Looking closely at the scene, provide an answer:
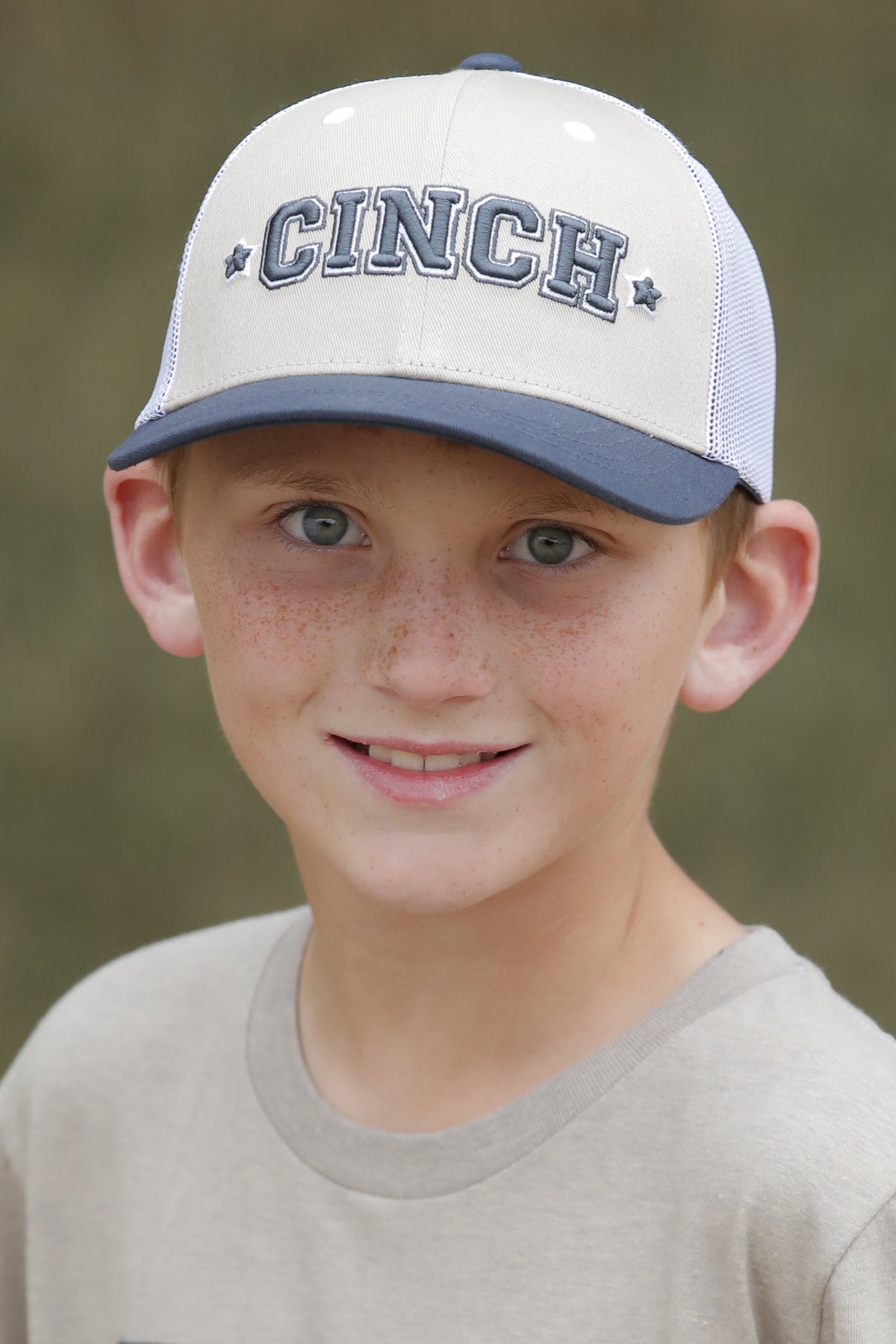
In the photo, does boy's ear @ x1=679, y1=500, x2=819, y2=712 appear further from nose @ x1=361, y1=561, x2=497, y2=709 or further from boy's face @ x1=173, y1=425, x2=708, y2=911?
nose @ x1=361, y1=561, x2=497, y2=709

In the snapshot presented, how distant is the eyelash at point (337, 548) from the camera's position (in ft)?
3.32

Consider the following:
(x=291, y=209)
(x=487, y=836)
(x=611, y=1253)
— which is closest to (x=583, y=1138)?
(x=611, y=1253)

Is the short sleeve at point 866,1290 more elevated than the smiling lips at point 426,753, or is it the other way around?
the smiling lips at point 426,753

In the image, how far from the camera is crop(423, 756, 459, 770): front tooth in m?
1.04

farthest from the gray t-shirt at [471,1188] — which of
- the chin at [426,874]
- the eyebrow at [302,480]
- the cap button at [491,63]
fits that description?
the cap button at [491,63]

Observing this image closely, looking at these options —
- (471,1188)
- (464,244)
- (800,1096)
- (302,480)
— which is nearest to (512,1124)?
(471,1188)

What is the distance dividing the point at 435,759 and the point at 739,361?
0.30m

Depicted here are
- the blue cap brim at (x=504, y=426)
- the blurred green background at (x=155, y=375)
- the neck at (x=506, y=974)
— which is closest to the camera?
the blue cap brim at (x=504, y=426)

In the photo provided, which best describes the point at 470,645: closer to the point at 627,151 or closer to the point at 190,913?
the point at 627,151

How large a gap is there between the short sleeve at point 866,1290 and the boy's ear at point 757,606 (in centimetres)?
32

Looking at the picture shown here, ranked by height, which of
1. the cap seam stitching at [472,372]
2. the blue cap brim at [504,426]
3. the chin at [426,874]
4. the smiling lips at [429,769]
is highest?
the cap seam stitching at [472,372]

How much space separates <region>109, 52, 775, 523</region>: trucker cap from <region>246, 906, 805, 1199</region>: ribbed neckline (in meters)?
0.31

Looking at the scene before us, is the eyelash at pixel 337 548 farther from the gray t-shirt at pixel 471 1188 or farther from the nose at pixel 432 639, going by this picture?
the gray t-shirt at pixel 471 1188

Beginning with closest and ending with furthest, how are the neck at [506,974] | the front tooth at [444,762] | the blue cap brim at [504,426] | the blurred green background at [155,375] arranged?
the blue cap brim at [504,426] → the front tooth at [444,762] → the neck at [506,974] → the blurred green background at [155,375]
